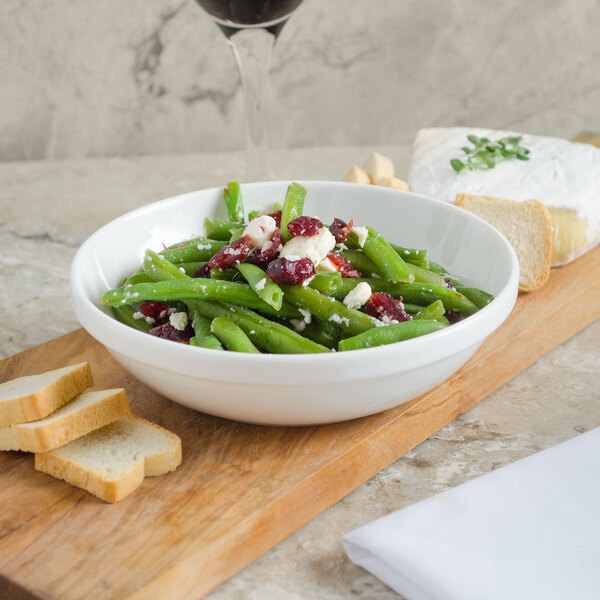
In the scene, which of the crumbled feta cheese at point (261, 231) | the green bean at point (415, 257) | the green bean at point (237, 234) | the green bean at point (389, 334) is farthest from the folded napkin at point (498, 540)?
the green bean at point (237, 234)

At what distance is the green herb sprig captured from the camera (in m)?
3.22

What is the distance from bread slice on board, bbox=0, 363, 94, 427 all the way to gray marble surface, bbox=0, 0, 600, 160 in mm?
3237

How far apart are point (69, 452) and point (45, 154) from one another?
11.8 feet

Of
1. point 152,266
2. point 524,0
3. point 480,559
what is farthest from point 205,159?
point 480,559

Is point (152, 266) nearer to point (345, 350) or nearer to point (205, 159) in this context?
point (345, 350)

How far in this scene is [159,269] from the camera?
7.33 ft

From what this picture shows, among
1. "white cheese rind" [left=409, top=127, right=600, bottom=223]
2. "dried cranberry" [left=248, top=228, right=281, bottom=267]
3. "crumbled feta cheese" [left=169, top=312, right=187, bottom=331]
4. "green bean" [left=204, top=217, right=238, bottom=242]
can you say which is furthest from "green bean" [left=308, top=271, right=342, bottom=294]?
"white cheese rind" [left=409, top=127, right=600, bottom=223]

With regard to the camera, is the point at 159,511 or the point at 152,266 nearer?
the point at 159,511

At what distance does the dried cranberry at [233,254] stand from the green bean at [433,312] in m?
0.47

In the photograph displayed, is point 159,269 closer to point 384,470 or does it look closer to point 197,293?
point 197,293

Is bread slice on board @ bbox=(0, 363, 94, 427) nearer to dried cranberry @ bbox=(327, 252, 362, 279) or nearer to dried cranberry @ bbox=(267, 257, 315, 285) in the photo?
dried cranberry @ bbox=(267, 257, 315, 285)

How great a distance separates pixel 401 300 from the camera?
2.18m

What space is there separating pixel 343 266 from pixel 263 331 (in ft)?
1.09

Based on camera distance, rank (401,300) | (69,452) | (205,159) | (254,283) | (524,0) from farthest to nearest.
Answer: (524,0) → (205,159) → (401,300) → (254,283) → (69,452)
